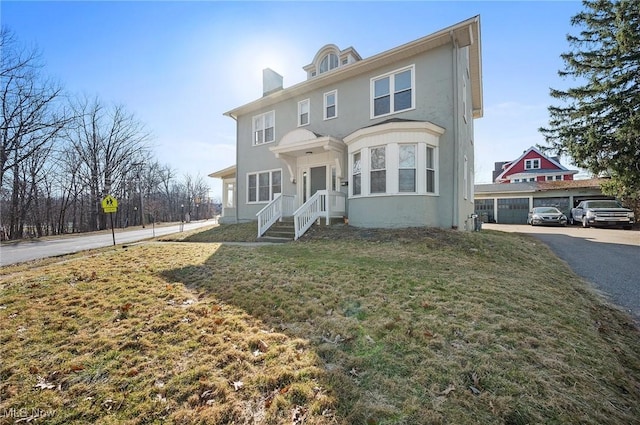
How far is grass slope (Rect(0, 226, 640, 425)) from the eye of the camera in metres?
2.07

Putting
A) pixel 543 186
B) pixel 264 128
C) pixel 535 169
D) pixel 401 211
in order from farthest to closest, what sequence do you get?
pixel 535 169 → pixel 543 186 → pixel 264 128 → pixel 401 211

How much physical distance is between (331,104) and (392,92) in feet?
9.76

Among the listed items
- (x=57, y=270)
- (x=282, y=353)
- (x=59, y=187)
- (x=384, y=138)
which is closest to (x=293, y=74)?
(x=384, y=138)

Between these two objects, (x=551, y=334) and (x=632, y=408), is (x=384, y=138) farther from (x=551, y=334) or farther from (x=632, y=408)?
(x=632, y=408)

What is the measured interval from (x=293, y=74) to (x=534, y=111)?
51.7 ft

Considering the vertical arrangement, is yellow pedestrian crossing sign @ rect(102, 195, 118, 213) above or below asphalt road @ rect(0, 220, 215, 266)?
above

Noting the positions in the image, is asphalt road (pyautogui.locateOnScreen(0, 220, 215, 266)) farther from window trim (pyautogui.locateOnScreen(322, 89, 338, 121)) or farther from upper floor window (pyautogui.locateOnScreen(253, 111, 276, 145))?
window trim (pyautogui.locateOnScreen(322, 89, 338, 121))

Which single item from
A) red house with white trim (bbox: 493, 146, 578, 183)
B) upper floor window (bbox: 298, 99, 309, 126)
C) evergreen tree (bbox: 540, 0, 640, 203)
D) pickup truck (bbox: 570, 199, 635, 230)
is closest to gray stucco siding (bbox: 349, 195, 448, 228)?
upper floor window (bbox: 298, 99, 309, 126)

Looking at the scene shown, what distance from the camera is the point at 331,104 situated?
42.1 feet

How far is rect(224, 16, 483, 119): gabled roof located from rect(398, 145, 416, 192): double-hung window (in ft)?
12.1

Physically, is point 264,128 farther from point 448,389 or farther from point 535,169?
point 535,169

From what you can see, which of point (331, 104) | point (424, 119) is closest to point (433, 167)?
point (424, 119)

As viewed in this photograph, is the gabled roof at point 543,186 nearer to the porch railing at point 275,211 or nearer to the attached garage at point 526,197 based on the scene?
the attached garage at point 526,197

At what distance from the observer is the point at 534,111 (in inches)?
721
